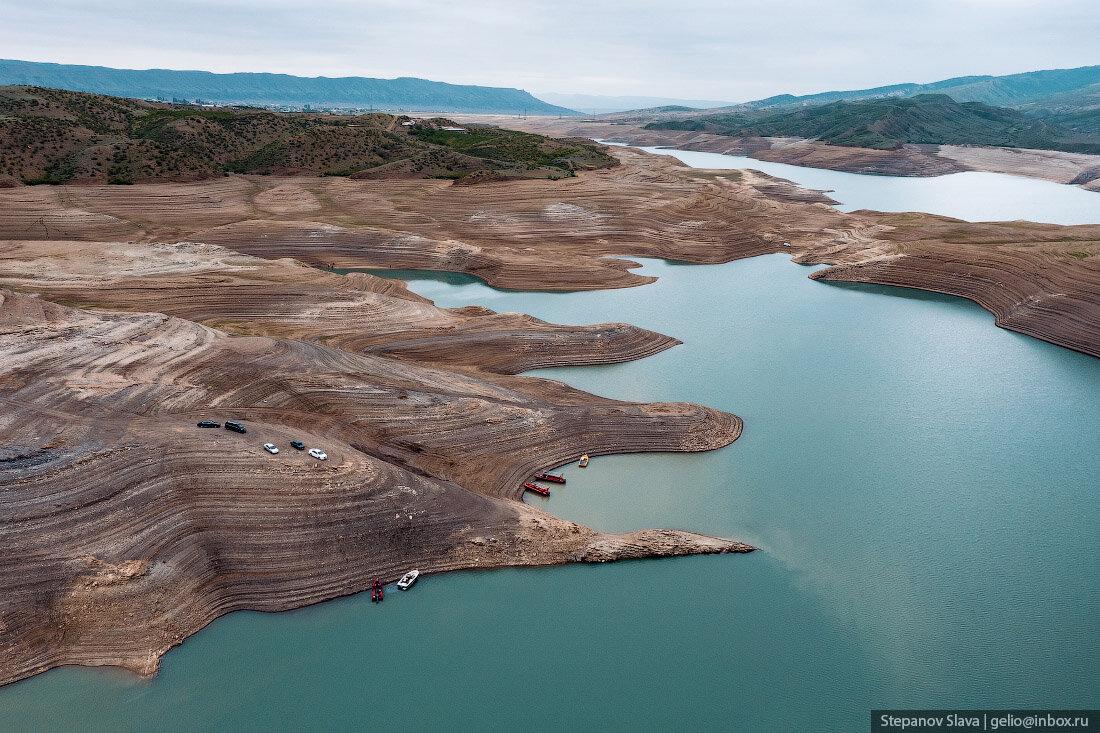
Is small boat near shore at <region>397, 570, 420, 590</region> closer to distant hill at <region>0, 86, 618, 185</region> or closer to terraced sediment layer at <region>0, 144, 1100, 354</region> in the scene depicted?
terraced sediment layer at <region>0, 144, 1100, 354</region>

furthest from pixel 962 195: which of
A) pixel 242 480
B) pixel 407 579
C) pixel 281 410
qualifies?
pixel 242 480

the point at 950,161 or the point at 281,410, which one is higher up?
the point at 950,161

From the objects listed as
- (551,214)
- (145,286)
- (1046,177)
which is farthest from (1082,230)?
(145,286)

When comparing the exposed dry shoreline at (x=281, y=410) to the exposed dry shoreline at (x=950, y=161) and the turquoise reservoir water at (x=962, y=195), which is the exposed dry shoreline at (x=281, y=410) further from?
the exposed dry shoreline at (x=950, y=161)

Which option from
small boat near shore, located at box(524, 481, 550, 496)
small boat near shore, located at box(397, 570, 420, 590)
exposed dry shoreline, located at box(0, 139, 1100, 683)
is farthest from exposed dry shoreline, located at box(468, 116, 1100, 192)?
small boat near shore, located at box(397, 570, 420, 590)

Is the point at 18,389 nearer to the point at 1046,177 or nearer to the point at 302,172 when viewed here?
the point at 302,172

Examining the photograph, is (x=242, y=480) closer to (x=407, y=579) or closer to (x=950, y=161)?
(x=407, y=579)

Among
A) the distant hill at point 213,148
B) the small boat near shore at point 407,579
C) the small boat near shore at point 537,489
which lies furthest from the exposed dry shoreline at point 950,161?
the small boat near shore at point 407,579
